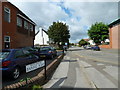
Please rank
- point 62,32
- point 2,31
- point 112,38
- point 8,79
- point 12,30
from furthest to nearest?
point 112,38 < point 62,32 < point 12,30 < point 2,31 < point 8,79

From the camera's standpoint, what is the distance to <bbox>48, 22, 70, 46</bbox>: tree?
3953cm

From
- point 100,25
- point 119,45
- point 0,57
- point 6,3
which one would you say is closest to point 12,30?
point 6,3

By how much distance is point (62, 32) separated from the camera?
131 feet

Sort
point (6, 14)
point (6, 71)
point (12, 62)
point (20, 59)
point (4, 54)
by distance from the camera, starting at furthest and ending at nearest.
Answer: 1. point (6, 14)
2. point (20, 59)
3. point (4, 54)
4. point (12, 62)
5. point (6, 71)

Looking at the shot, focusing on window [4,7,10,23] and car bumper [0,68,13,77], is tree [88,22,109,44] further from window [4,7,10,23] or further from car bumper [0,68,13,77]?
car bumper [0,68,13,77]

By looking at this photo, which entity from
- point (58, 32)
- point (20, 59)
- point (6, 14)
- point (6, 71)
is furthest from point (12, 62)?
point (58, 32)

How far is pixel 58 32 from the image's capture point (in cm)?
3944

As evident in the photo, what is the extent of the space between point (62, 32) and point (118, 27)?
1690cm

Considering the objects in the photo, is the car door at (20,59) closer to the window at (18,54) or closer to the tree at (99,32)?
the window at (18,54)

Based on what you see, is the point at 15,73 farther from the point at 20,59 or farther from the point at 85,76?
the point at 85,76

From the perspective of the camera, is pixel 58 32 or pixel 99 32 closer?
pixel 58 32

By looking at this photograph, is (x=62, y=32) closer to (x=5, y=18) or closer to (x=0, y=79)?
(x=5, y=18)

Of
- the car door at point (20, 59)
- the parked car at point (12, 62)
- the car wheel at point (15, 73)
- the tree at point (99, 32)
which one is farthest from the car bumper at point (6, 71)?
the tree at point (99, 32)

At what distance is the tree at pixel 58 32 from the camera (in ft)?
130
